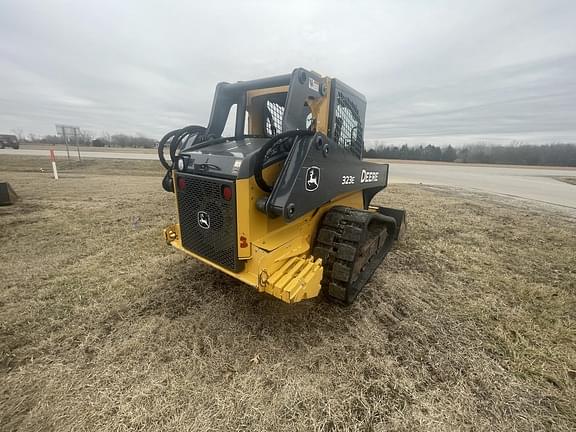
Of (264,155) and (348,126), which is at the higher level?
(348,126)

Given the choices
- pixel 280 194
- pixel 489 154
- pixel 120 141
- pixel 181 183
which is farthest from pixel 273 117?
pixel 120 141

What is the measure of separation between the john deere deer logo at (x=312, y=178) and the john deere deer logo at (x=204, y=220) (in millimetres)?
958

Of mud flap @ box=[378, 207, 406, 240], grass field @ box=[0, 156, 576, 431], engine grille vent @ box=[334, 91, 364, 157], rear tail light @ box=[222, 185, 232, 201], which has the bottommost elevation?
grass field @ box=[0, 156, 576, 431]

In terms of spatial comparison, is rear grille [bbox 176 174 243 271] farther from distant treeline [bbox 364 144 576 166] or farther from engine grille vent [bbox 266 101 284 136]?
Result: distant treeline [bbox 364 144 576 166]

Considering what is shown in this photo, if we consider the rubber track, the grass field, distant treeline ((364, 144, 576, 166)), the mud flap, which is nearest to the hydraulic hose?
the rubber track

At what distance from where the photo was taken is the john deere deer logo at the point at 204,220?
99.0 inches

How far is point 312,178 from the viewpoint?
2361mm

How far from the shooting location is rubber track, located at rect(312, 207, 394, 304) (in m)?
2.55

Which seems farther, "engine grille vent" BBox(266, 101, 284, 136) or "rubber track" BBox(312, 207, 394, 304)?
"engine grille vent" BBox(266, 101, 284, 136)

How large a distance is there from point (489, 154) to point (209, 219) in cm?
5821

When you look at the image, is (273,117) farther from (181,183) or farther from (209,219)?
(209,219)

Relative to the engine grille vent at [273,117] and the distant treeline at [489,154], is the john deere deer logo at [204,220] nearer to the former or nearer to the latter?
the engine grille vent at [273,117]

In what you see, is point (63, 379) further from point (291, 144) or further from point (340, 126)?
point (340, 126)

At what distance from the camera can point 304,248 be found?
2.73 m
